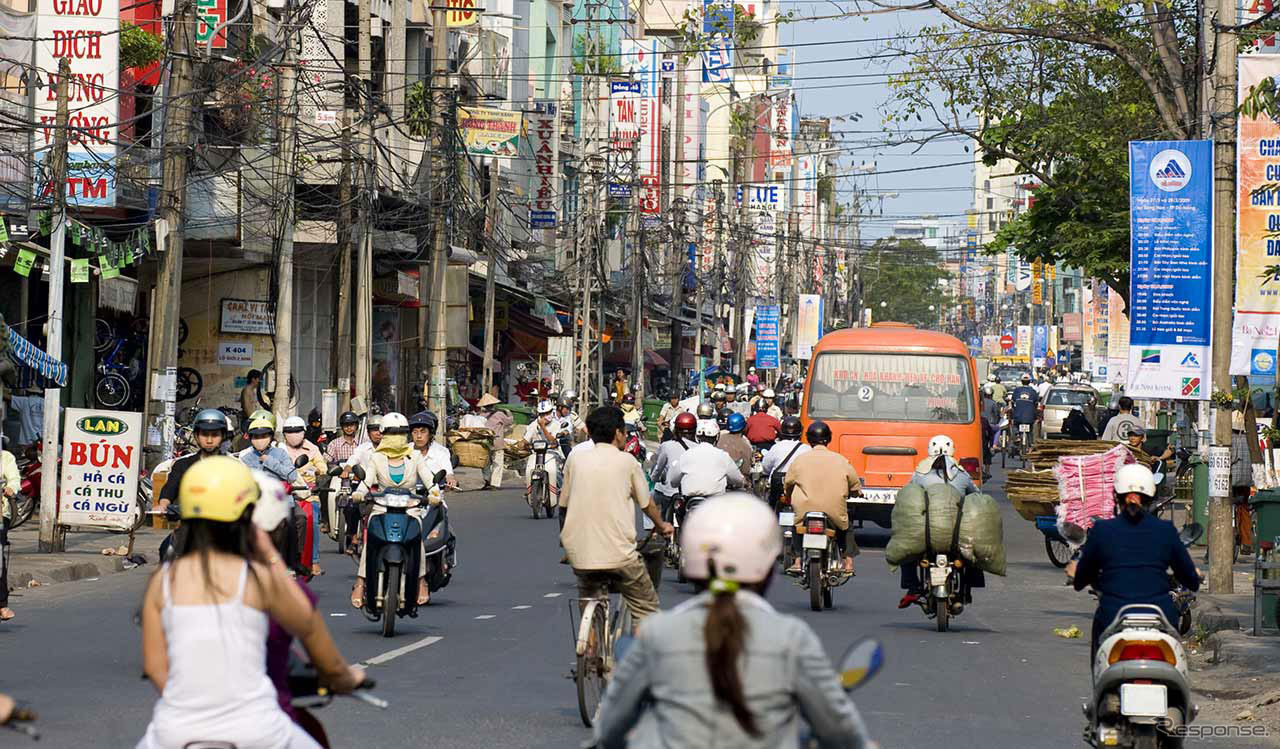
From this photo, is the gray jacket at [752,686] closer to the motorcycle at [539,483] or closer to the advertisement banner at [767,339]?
the motorcycle at [539,483]

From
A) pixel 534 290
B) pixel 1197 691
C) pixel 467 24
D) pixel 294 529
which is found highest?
pixel 467 24

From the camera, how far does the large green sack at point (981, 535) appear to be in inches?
566

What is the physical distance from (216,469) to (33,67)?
18806 mm

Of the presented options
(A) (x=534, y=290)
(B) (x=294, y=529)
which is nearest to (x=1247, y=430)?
(B) (x=294, y=529)

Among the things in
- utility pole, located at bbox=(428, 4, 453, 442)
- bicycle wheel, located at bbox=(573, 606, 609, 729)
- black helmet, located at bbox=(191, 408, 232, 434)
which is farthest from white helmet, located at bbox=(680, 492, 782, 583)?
utility pole, located at bbox=(428, 4, 453, 442)

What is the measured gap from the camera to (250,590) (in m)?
4.96

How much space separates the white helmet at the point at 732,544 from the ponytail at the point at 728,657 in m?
0.10

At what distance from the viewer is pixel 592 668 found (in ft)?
33.0

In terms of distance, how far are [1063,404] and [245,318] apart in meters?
23.2

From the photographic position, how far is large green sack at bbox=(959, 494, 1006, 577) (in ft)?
47.2

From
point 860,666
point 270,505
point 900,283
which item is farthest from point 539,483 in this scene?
point 900,283

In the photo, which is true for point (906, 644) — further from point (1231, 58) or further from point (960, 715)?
point (1231, 58)

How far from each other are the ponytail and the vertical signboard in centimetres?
1944

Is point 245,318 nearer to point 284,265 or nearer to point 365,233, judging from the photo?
point 365,233
